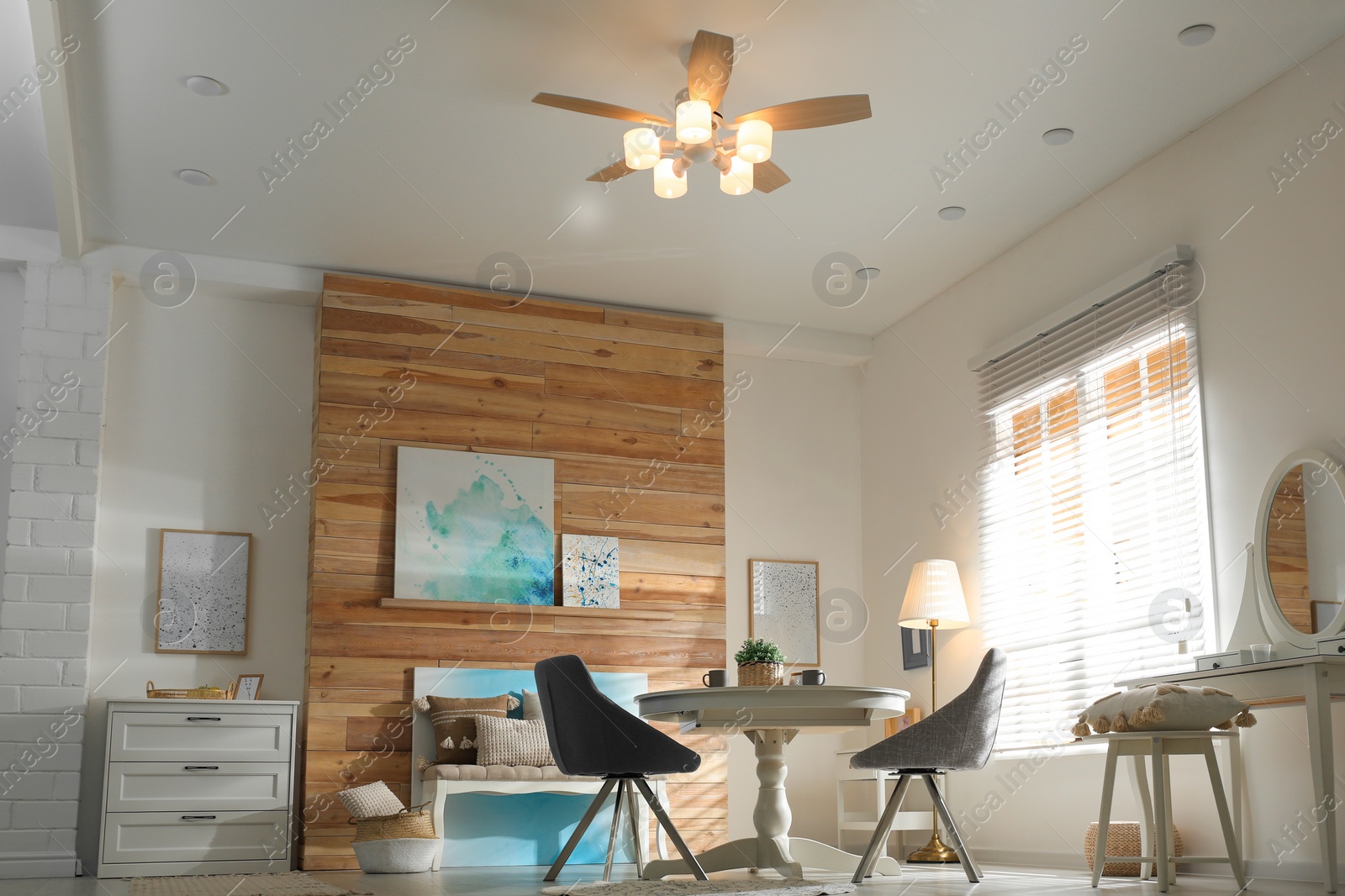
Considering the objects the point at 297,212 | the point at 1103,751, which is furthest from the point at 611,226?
the point at 1103,751

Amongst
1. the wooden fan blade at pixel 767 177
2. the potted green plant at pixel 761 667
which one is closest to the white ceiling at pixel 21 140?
the wooden fan blade at pixel 767 177

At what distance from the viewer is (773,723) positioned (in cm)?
399

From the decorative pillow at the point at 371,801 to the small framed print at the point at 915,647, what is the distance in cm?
286


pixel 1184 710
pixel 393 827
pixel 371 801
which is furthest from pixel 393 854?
pixel 1184 710

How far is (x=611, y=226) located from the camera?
5738mm

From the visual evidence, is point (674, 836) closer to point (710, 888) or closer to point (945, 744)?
point (710, 888)

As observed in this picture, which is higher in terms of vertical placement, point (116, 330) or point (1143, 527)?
point (116, 330)

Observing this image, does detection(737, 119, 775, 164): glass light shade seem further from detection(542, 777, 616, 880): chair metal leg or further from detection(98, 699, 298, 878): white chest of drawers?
detection(98, 699, 298, 878): white chest of drawers

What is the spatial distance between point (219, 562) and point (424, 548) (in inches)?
40.2

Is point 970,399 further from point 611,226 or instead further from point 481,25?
point 481,25

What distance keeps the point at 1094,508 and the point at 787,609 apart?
2.24 m

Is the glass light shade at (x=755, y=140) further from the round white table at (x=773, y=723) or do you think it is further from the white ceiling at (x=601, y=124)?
the round white table at (x=773, y=723)

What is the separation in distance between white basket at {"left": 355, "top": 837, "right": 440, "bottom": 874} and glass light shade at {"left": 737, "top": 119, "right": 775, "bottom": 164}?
3.06m

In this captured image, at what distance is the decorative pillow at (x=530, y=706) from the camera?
568 cm
